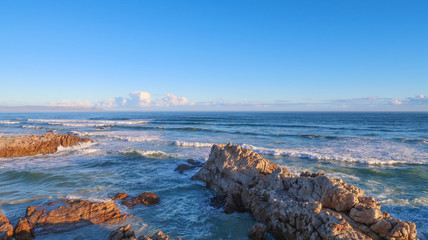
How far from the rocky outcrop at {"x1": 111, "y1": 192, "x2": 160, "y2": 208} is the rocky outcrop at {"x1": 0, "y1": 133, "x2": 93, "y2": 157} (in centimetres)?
1538

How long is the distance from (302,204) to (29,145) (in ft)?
76.7

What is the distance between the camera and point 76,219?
802 centimetres

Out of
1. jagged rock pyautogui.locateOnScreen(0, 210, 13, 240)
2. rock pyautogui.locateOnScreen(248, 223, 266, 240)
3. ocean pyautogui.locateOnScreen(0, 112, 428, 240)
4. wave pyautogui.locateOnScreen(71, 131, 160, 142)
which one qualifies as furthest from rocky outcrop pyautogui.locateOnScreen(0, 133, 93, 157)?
rock pyautogui.locateOnScreen(248, 223, 266, 240)

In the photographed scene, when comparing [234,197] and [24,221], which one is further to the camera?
[234,197]

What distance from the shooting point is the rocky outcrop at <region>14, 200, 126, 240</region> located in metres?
7.32

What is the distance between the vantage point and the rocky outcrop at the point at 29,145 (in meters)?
19.8

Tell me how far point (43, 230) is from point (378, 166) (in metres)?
19.6

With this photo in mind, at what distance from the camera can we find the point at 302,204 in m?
7.01

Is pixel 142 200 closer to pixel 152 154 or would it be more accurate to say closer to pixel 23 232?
pixel 23 232

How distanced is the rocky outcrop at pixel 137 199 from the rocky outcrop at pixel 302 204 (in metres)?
2.94

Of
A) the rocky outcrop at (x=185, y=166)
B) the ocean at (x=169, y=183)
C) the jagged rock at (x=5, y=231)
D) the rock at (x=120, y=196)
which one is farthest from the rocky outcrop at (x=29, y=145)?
the jagged rock at (x=5, y=231)

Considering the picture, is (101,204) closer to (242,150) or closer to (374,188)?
(242,150)

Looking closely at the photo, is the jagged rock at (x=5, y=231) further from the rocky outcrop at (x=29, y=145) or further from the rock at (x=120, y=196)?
the rocky outcrop at (x=29, y=145)

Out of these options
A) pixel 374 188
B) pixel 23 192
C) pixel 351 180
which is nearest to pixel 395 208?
pixel 374 188
